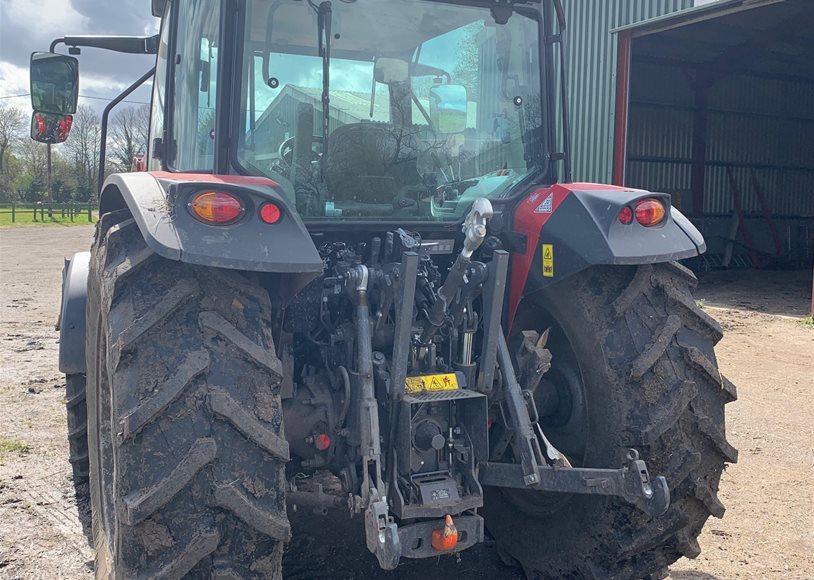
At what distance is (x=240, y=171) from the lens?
3066 millimetres

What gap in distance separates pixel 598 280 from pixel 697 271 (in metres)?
14.7

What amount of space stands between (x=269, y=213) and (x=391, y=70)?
1068 millimetres

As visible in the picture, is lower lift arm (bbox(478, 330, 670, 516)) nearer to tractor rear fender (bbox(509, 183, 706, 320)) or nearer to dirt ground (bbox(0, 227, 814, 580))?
tractor rear fender (bbox(509, 183, 706, 320))

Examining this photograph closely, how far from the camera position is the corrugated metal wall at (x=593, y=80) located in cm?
1252

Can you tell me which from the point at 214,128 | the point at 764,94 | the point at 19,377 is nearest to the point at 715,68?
the point at 764,94

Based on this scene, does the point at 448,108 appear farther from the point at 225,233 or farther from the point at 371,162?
the point at 225,233

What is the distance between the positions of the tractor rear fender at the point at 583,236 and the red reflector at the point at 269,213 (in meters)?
1.18

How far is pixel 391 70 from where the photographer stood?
133 inches

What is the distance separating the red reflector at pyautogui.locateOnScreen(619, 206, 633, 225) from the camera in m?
3.12

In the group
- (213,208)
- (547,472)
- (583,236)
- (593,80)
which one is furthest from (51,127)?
(593,80)

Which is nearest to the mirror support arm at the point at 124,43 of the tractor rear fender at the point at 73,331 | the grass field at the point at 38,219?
the tractor rear fender at the point at 73,331

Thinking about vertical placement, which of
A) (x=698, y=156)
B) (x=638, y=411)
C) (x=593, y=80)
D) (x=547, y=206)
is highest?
(x=593, y=80)

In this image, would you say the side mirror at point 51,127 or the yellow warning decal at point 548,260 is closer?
the yellow warning decal at point 548,260

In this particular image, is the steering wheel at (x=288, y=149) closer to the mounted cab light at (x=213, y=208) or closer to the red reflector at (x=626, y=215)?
the mounted cab light at (x=213, y=208)
